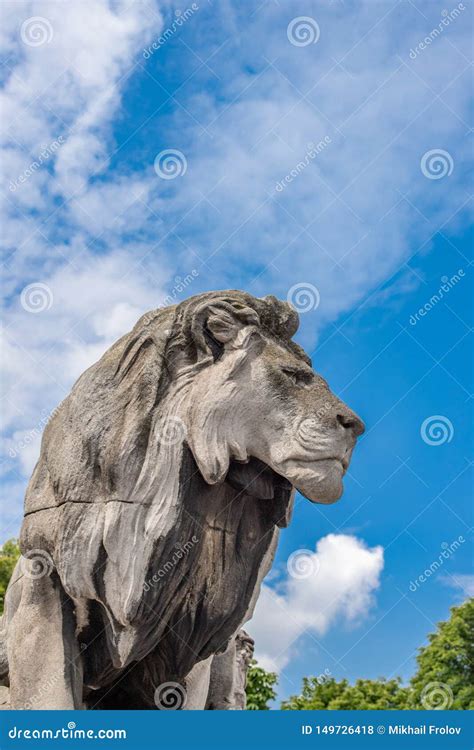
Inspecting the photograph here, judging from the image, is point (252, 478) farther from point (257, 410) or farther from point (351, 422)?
point (351, 422)

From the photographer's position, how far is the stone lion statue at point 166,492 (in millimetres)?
5055

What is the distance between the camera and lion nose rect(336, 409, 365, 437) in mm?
5094

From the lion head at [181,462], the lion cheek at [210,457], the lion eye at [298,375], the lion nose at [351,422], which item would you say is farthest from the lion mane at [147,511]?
the lion nose at [351,422]

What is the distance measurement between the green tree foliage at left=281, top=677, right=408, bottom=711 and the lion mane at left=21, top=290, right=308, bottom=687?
78.5 ft

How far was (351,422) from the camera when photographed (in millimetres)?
5133

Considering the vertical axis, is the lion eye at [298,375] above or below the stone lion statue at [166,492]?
above

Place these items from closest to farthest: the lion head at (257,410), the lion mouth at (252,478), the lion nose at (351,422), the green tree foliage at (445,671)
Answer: the lion head at (257,410) < the lion nose at (351,422) < the lion mouth at (252,478) < the green tree foliage at (445,671)

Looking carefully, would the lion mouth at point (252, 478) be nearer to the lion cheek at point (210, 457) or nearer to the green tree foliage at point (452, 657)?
the lion cheek at point (210, 457)

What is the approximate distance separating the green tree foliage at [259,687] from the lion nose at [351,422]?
16801 mm

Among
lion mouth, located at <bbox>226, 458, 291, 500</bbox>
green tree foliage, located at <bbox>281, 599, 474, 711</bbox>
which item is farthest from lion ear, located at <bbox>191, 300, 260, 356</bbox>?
green tree foliage, located at <bbox>281, 599, 474, 711</bbox>

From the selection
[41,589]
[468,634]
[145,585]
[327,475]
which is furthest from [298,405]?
[468,634]

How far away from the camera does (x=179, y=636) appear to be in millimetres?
5348

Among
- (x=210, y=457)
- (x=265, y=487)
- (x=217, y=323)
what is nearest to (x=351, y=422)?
(x=265, y=487)

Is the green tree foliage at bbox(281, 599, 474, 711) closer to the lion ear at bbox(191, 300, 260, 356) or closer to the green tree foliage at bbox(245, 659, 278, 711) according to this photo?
the green tree foliage at bbox(245, 659, 278, 711)
